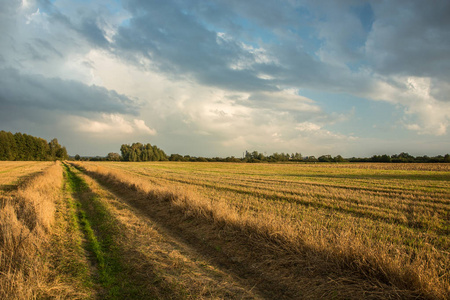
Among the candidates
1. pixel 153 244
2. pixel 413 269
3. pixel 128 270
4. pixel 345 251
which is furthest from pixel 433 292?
pixel 153 244

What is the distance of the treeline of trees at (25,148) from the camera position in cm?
9612

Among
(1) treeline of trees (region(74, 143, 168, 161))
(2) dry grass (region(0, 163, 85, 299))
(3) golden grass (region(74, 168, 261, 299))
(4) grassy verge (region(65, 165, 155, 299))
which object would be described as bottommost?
(4) grassy verge (region(65, 165, 155, 299))

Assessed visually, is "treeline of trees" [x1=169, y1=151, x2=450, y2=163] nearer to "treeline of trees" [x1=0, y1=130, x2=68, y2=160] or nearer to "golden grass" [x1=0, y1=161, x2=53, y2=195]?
"treeline of trees" [x1=0, y1=130, x2=68, y2=160]

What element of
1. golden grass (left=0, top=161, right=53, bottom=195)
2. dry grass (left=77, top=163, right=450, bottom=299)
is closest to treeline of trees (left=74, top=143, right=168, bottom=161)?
golden grass (left=0, top=161, right=53, bottom=195)

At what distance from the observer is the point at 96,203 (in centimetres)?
1269

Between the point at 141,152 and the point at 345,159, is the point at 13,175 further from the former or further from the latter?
the point at 345,159

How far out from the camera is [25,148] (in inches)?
4296

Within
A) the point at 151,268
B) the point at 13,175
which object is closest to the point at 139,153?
the point at 13,175

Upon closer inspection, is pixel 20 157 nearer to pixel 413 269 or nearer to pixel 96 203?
pixel 96 203

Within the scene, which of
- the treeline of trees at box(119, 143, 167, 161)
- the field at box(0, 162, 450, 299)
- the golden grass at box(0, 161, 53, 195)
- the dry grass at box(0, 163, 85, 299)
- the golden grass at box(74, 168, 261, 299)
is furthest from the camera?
the treeline of trees at box(119, 143, 167, 161)

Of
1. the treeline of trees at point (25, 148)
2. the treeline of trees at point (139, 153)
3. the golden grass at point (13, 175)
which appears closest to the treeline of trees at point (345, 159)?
the treeline of trees at point (139, 153)

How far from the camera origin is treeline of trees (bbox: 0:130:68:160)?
96125 millimetres

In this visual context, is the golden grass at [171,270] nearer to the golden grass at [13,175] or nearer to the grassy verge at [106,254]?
the grassy verge at [106,254]

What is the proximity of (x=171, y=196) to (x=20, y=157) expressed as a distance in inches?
5386
